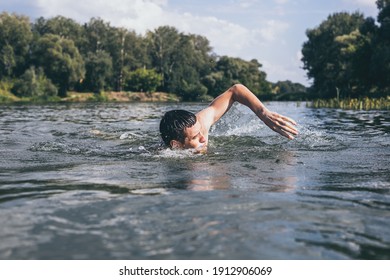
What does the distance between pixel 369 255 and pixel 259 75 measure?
100044 millimetres

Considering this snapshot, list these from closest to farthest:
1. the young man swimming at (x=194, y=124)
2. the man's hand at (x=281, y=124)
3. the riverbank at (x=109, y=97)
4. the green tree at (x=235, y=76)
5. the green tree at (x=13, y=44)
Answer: the man's hand at (x=281, y=124)
the young man swimming at (x=194, y=124)
the riverbank at (x=109, y=97)
the green tree at (x=13, y=44)
the green tree at (x=235, y=76)

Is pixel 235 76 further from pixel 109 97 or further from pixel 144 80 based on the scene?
pixel 109 97

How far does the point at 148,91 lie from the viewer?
76375mm

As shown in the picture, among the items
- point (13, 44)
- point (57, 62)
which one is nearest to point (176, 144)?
point (57, 62)

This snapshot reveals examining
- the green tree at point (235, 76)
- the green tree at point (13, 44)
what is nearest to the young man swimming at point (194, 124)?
the green tree at point (13, 44)

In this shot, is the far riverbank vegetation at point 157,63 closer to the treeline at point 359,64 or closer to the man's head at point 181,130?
the treeline at point 359,64

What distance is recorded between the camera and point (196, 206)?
311cm

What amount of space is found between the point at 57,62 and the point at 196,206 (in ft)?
208

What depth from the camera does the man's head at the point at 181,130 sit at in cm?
596

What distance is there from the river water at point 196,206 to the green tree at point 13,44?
61.3 metres

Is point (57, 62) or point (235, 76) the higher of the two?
point (235, 76)

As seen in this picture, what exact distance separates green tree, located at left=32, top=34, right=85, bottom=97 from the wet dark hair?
196ft

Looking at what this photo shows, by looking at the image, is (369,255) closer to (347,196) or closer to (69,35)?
(347,196)

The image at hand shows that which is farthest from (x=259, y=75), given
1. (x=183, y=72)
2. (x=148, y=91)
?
(x=148, y=91)
